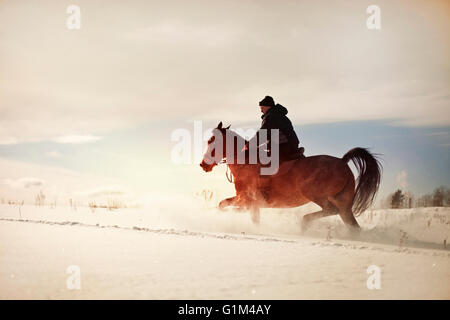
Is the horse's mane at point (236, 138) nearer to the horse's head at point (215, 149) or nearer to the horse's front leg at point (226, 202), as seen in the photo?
the horse's head at point (215, 149)

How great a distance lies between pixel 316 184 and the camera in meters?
8.87

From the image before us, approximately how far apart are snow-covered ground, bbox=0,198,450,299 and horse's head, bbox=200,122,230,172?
1173 mm

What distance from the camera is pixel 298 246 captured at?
697 cm

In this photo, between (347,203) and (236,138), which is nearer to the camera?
(347,203)

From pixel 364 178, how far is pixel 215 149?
3138 millimetres

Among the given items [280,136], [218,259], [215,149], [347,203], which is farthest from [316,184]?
[218,259]

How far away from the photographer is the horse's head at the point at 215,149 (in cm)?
955

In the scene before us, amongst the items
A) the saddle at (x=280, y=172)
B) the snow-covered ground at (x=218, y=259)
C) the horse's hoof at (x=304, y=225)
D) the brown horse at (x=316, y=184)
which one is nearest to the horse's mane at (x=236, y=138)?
the brown horse at (x=316, y=184)

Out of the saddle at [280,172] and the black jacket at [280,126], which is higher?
the black jacket at [280,126]

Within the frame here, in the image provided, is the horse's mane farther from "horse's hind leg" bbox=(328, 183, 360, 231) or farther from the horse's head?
"horse's hind leg" bbox=(328, 183, 360, 231)

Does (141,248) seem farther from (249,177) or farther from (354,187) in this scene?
(354,187)

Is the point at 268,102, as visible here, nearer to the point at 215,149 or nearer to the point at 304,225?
the point at 215,149

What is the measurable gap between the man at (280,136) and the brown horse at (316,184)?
148mm

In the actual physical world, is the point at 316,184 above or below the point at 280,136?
below
